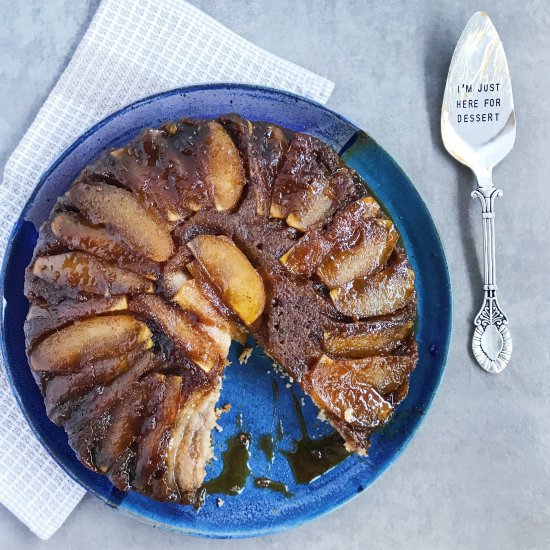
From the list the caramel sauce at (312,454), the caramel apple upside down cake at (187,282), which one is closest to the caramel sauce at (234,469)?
the caramel sauce at (312,454)

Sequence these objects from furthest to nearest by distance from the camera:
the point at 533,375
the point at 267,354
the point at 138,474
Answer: the point at 533,375 < the point at 267,354 < the point at 138,474

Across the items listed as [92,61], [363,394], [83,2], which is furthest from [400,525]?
[83,2]

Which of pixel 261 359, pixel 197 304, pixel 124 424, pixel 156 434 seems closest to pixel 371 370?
pixel 261 359

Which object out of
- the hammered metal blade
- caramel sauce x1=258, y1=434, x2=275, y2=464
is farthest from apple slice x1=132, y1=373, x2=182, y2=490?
the hammered metal blade

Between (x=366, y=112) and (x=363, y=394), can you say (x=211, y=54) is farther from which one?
(x=363, y=394)

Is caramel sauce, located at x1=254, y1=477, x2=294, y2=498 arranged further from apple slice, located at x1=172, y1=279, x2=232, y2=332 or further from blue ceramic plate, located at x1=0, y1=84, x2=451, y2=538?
apple slice, located at x1=172, y1=279, x2=232, y2=332
